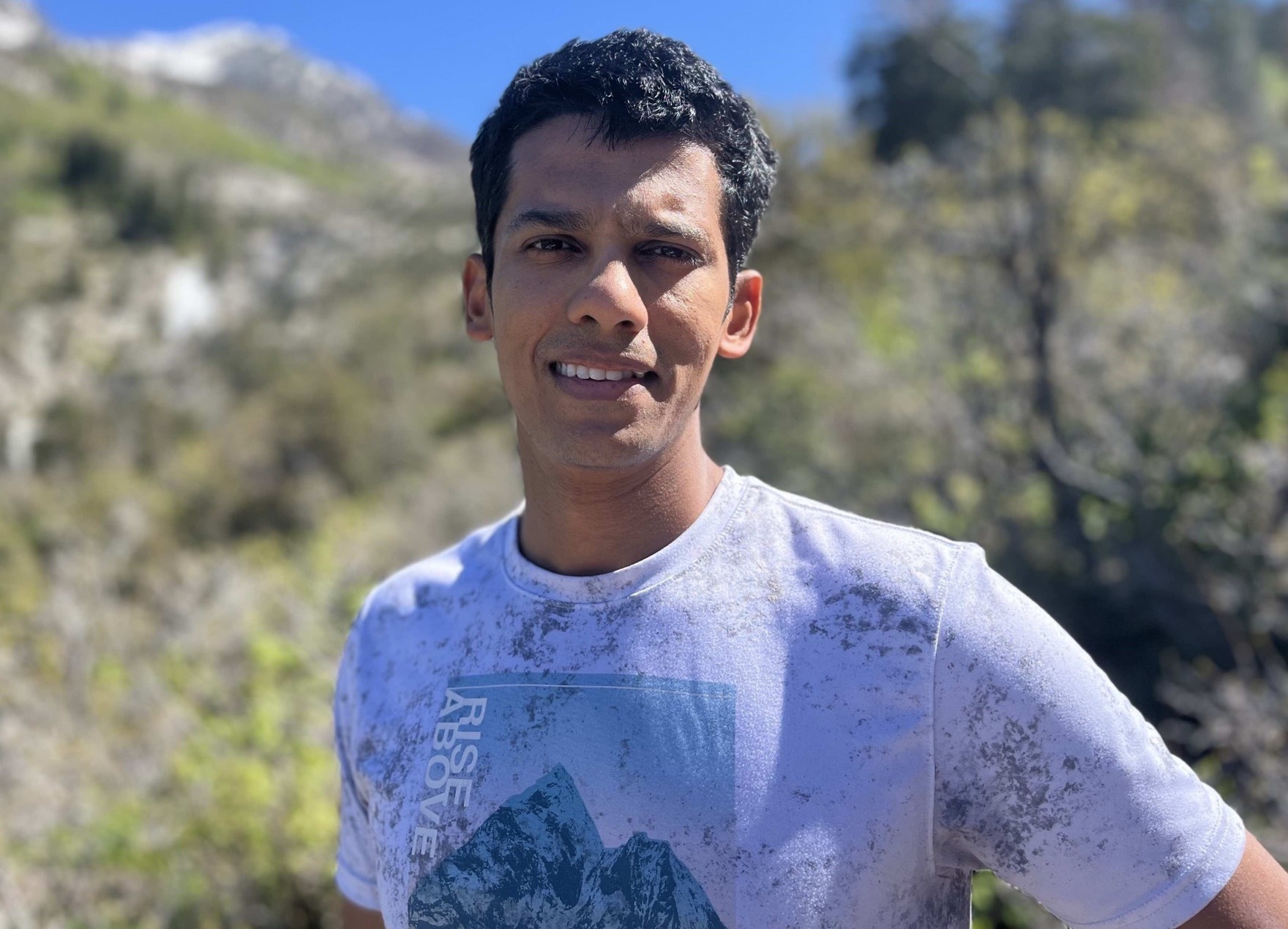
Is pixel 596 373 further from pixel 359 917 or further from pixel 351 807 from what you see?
pixel 359 917

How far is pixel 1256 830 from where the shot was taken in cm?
317

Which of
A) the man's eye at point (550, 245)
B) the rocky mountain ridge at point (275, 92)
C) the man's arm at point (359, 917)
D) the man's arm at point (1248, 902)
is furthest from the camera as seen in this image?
the rocky mountain ridge at point (275, 92)

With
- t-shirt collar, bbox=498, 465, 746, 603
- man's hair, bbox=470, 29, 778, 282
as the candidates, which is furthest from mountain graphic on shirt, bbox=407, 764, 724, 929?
man's hair, bbox=470, 29, 778, 282

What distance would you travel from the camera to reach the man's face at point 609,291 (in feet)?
4.49

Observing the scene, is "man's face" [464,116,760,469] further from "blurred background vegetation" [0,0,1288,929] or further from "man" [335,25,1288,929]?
"blurred background vegetation" [0,0,1288,929]

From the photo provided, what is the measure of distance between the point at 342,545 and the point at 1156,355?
6.10 metres

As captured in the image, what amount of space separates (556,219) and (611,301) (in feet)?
0.45

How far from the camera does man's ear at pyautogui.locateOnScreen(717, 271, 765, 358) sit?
1.54 meters

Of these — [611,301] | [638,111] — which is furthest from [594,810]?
[638,111]

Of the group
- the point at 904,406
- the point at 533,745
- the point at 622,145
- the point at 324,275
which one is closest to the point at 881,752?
the point at 533,745

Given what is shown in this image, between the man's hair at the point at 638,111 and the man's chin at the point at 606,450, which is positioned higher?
the man's hair at the point at 638,111

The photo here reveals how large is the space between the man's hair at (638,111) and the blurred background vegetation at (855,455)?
2.49 meters

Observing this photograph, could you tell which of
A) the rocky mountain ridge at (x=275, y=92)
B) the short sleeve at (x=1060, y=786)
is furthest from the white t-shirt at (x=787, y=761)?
the rocky mountain ridge at (x=275, y=92)

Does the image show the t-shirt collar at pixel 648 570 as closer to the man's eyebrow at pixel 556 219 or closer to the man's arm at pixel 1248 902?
the man's eyebrow at pixel 556 219
